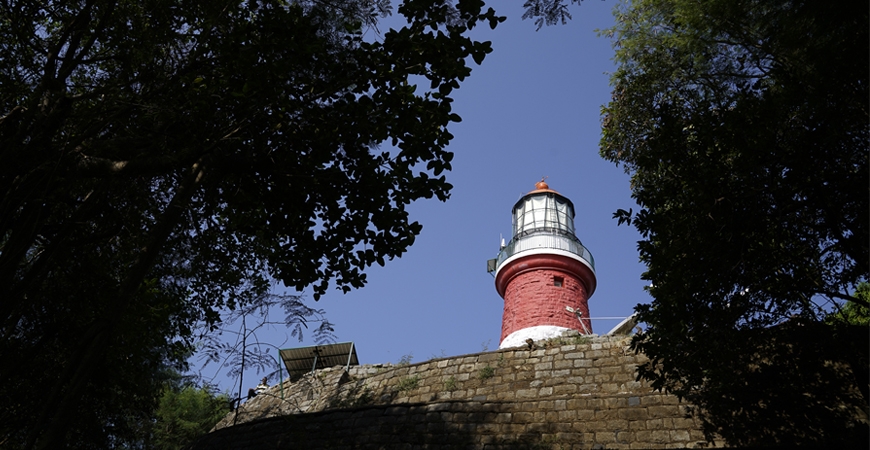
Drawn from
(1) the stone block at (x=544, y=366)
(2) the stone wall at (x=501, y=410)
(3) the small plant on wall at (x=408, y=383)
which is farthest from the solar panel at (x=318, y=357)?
(1) the stone block at (x=544, y=366)

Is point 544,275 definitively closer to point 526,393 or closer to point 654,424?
point 526,393

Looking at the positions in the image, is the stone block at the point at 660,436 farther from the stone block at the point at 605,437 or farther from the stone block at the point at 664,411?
the stone block at the point at 605,437

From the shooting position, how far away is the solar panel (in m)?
15.1

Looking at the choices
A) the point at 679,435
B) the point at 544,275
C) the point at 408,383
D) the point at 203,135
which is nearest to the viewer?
the point at 203,135

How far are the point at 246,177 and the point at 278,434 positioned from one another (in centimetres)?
492

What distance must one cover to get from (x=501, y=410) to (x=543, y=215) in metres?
11.9

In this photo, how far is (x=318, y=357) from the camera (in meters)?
15.3

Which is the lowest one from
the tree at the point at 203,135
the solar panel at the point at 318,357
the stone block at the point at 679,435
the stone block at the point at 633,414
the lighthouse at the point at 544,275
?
the stone block at the point at 679,435

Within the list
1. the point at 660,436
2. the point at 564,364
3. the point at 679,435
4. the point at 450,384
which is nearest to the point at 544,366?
the point at 564,364

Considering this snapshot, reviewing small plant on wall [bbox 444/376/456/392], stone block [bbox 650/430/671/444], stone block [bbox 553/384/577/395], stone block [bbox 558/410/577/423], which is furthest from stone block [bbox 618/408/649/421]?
small plant on wall [bbox 444/376/456/392]

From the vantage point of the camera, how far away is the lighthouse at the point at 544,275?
55.7ft

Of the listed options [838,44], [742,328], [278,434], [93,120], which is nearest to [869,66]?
[838,44]

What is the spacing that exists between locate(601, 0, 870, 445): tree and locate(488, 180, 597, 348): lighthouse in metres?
9.66

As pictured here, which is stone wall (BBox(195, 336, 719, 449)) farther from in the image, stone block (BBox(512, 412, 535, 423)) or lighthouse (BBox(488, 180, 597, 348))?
lighthouse (BBox(488, 180, 597, 348))
